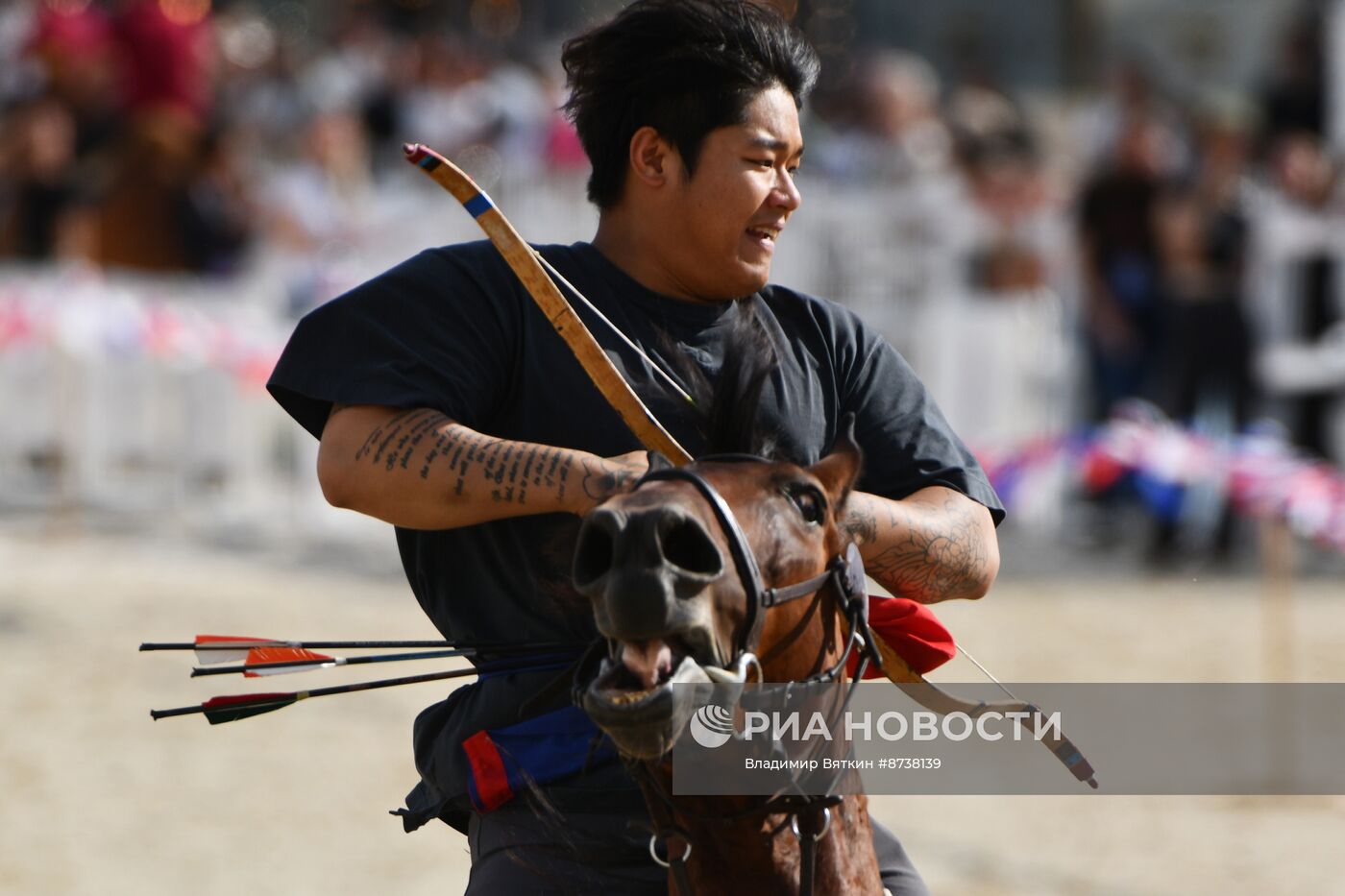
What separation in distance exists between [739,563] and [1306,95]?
1195 cm

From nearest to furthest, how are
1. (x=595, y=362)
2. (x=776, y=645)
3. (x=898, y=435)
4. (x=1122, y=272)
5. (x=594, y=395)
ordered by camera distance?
(x=776, y=645), (x=595, y=362), (x=594, y=395), (x=898, y=435), (x=1122, y=272)

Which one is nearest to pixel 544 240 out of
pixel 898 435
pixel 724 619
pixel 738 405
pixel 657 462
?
pixel 898 435

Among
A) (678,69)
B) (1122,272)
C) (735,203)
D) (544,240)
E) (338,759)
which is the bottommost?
(338,759)

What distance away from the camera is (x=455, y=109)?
13.9 metres

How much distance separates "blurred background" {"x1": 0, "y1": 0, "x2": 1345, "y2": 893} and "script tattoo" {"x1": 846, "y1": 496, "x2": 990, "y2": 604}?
5939 mm

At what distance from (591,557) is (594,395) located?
2.39 ft

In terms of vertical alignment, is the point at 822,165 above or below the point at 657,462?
above

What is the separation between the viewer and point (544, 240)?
13.2 meters

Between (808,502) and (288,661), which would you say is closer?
(808,502)

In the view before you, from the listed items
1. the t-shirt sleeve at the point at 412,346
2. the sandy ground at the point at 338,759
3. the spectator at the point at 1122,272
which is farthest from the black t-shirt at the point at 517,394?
the spectator at the point at 1122,272

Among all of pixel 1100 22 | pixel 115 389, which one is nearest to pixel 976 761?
pixel 115 389

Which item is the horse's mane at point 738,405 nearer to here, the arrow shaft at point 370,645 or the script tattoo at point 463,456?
the script tattoo at point 463,456

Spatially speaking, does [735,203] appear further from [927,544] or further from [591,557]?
[591,557]

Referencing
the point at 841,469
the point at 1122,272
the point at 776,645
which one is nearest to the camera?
the point at 776,645
